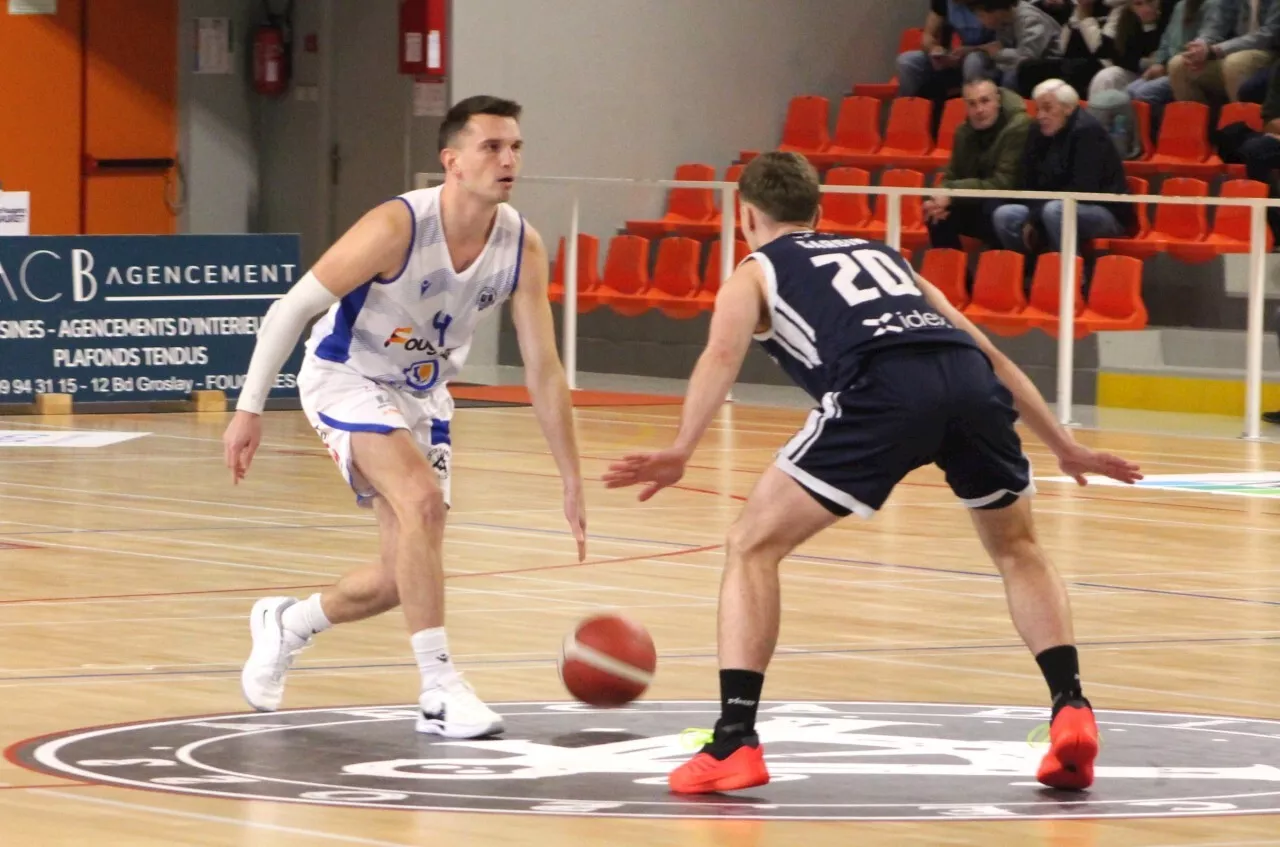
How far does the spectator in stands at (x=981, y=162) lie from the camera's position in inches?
725

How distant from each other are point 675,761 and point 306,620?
135 cm

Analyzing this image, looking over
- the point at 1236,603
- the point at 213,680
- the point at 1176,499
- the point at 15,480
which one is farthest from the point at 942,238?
the point at 213,680

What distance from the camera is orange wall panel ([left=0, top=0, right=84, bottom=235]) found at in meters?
22.7

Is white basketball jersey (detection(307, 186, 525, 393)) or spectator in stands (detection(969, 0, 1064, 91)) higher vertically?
spectator in stands (detection(969, 0, 1064, 91))

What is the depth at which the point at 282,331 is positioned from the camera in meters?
6.78

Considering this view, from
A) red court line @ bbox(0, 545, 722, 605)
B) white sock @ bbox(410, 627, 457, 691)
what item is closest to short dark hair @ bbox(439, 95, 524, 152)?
white sock @ bbox(410, 627, 457, 691)

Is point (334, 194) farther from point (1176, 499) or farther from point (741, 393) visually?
point (1176, 499)

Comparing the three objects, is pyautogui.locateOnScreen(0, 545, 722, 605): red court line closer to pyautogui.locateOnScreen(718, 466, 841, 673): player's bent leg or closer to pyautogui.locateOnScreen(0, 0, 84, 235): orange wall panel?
pyautogui.locateOnScreen(718, 466, 841, 673): player's bent leg

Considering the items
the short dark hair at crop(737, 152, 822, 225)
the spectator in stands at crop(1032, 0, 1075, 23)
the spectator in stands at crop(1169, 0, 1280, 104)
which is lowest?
the short dark hair at crop(737, 152, 822, 225)

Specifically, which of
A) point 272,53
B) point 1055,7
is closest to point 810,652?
point 1055,7

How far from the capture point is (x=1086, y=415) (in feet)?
57.4

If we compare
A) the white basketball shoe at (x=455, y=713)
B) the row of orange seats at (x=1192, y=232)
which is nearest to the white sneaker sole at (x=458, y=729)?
the white basketball shoe at (x=455, y=713)

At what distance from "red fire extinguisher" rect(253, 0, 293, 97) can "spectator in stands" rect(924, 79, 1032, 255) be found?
724 centimetres

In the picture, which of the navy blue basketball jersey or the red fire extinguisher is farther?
the red fire extinguisher
